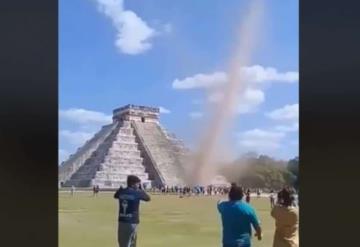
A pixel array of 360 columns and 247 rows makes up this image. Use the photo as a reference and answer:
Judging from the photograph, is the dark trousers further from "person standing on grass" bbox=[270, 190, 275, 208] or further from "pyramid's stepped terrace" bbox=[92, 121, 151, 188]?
"pyramid's stepped terrace" bbox=[92, 121, 151, 188]

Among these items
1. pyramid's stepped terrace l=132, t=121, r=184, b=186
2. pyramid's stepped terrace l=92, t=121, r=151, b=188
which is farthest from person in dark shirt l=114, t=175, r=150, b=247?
pyramid's stepped terrace l=92, t=121, r=151, b=188

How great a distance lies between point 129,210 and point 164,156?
2.32m

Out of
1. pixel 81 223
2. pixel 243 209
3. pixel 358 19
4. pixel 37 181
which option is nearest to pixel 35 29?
pixel 37 181

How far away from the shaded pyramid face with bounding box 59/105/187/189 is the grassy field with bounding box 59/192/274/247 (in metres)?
0.18

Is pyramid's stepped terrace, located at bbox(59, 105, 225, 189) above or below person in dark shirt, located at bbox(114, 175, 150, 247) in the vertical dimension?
above

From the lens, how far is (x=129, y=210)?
3139 mm

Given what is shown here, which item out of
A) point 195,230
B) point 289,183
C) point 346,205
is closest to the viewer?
point 346,205

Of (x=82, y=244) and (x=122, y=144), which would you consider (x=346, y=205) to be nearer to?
(x=82, y=244)

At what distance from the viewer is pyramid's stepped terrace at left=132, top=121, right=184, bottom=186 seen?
478 centimetres

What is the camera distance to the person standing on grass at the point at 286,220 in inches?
107

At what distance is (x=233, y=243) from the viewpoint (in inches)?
106

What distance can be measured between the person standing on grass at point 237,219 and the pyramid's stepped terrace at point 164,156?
6.14 feet

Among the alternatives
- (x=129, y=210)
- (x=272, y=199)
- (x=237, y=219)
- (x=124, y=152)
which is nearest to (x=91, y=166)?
(x=124, y=152)

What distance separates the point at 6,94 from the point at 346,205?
160 cm
